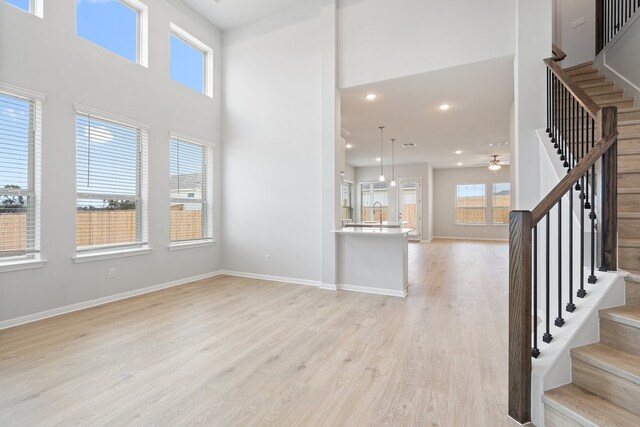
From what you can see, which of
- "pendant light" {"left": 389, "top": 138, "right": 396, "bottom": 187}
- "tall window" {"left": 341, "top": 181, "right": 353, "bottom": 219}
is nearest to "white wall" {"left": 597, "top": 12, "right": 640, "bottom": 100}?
"pendant light" {"left": 389, "top": 138, "right": 396, "bottom": 187}

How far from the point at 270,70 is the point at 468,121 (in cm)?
405

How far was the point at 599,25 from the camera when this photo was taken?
4.58 m

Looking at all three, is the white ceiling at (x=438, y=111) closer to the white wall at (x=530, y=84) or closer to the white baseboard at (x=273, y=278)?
the white wall at (x=530, y=84)

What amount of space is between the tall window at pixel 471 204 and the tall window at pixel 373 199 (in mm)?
2916

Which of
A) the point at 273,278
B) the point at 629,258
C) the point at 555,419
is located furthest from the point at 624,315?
the point at 273,278

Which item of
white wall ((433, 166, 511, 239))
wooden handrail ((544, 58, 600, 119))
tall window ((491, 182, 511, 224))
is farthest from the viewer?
white wall ((433, 166, 511, 239))

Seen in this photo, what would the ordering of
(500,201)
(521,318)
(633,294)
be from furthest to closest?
(500,201)
(633,294)
(521,318)

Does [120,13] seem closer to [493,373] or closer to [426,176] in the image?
[493,373]

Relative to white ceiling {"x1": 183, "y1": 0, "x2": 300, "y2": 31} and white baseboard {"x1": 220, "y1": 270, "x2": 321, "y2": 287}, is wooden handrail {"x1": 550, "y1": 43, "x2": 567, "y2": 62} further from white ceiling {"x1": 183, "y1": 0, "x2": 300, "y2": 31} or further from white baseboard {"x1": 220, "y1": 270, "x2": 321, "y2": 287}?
white baseboard {"x1": 220, "y1": 270, "x2": 321, "y2": 287}

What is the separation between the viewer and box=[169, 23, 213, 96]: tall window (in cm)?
488

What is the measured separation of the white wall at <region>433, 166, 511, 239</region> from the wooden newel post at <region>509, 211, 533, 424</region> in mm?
11033

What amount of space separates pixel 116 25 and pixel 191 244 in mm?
3272

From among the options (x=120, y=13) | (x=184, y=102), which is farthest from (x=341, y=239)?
(x=120, y=13)

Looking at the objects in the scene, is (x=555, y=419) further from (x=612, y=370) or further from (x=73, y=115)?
(x=73, y=115)
